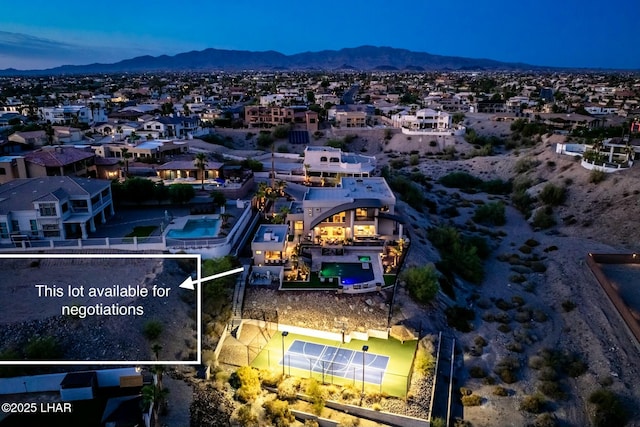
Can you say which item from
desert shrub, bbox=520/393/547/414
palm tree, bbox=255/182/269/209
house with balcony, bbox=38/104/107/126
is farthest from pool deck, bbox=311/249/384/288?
house with balcony, bbox=38/104/107/126

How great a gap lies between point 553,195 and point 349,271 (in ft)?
99.2

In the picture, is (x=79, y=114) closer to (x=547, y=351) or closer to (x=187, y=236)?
(x=187, y=236)

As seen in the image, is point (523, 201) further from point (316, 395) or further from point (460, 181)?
point (316, 395)

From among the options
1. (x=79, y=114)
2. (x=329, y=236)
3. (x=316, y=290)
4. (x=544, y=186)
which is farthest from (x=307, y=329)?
(x=79, y=114)

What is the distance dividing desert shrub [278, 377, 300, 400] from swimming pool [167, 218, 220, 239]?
41.8 ft

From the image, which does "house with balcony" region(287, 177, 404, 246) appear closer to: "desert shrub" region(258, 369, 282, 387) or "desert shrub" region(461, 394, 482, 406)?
"desert shrub" region(258, 369, 282, 387)

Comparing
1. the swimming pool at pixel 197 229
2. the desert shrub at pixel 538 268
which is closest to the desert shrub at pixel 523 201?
the desert shrub at pixel 538 268

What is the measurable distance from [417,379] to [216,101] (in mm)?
104740

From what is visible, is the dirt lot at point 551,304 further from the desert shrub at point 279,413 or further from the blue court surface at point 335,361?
A: the desert shrub at point 279,413

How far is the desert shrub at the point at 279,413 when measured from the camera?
21.3 meters

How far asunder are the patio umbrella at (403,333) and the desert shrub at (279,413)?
811 cm

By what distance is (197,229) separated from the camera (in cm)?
3434

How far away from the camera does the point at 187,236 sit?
3281cm

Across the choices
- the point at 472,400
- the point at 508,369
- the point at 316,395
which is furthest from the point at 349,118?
the point at 316,395
